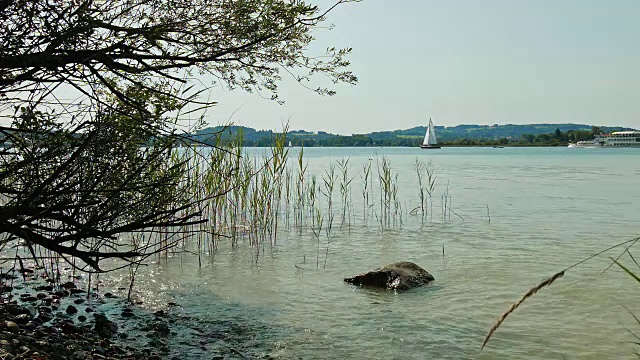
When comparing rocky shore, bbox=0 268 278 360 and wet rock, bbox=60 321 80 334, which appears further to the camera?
wet rock, bbox=60 321 80 334

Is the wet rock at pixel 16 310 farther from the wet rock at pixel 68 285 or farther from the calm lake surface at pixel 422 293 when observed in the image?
the calm lake surface at pixel 422 293

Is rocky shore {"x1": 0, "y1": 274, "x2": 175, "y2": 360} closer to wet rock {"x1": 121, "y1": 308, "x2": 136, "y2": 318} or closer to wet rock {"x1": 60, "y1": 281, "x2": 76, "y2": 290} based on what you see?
wet rock {"x1": 121, "y1": 308, "x2": 136, "y2": 318}

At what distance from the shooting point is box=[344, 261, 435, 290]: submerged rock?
9.88 metres

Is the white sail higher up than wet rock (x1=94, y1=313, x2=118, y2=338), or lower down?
higher up

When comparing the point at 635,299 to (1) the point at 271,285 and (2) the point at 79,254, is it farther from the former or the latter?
(2) the point at 79,254

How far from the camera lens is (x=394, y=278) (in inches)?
392

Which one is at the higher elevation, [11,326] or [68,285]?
[11,326]

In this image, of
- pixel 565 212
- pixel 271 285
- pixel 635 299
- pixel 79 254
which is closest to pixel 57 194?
pixel 79 254

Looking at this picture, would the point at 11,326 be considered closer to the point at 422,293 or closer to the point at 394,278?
the point at 394,278

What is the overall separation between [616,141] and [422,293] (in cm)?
15224

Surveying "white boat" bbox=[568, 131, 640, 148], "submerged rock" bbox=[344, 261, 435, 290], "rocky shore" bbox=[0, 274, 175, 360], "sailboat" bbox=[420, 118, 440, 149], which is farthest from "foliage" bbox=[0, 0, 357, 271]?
"white boat" bbox=[568, 131, 640, 148]

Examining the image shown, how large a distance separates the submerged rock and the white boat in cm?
14768

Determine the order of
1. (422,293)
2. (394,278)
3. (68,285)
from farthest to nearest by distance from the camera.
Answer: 1. (394,278)
2. (422,293)
3. (68,285)

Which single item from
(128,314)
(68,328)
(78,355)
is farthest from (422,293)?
(78,355)
